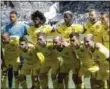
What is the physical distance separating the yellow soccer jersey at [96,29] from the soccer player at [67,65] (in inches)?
23.0

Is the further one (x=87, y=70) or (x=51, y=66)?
(x=51, y=66)

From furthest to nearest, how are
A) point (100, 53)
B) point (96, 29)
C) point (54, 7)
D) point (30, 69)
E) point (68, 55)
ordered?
1. point (54, 7)
2. point (96, 29)
3. point (30, 69)
4. point (68, 55)
5. point (100, 53)

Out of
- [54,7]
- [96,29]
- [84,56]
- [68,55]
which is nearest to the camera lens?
[84,56]

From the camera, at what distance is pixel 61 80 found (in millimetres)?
7445

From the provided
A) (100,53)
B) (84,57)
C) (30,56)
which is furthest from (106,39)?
(30,56)

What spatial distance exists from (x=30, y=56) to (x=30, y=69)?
0.86ft

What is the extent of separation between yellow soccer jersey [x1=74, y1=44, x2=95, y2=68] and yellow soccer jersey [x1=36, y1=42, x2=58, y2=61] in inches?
15.9

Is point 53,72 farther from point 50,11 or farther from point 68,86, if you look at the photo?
point 50,11

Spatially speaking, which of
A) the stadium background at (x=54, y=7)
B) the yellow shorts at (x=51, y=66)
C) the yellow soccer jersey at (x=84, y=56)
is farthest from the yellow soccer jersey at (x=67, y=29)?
the stadium background at (x=54, y=7)

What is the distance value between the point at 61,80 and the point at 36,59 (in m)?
0.56

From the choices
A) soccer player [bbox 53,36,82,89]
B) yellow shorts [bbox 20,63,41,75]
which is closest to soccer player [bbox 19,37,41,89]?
yellow shorts [bbox 20,63,41,75]

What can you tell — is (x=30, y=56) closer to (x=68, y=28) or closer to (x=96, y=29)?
(x=68, y=28)

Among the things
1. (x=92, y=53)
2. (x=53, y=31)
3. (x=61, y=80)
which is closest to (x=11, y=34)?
(x=53, y=31)

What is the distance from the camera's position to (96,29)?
309 inches
